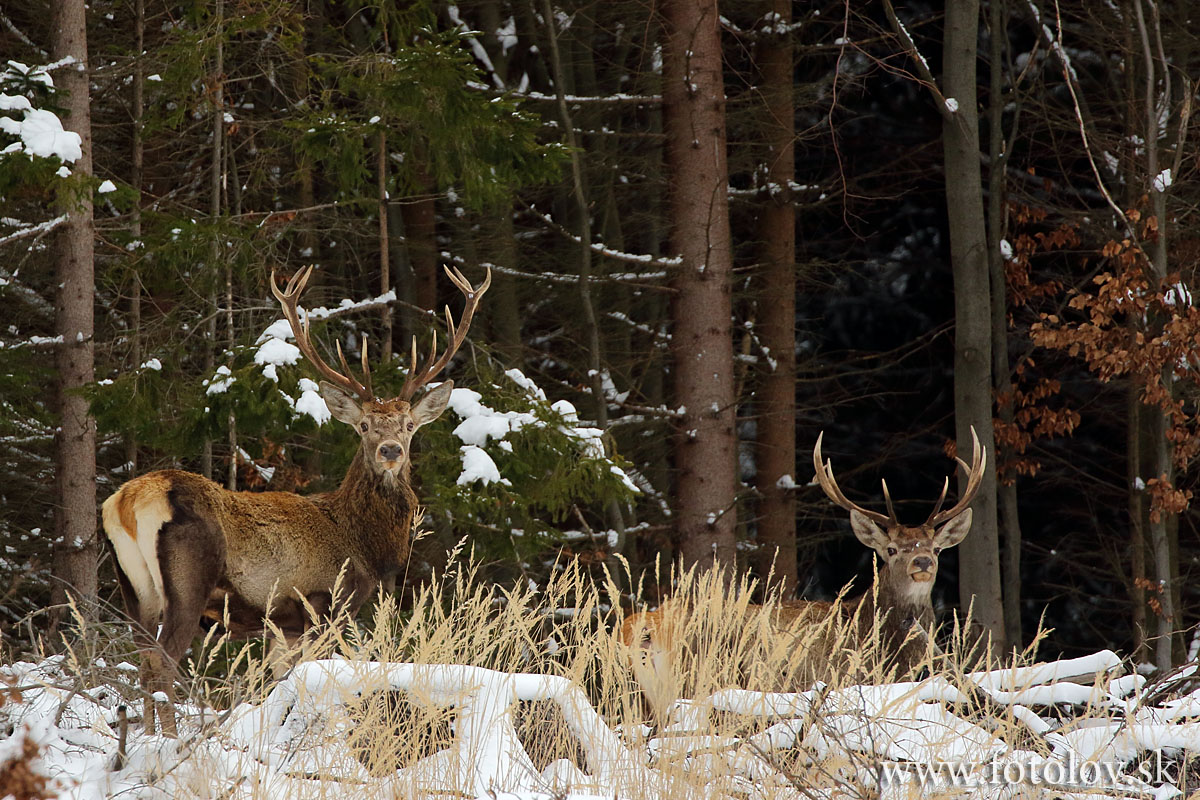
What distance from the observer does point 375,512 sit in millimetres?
7820

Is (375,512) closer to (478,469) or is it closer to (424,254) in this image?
(478,469)

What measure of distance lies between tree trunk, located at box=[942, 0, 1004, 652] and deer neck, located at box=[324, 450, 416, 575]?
5306 mm

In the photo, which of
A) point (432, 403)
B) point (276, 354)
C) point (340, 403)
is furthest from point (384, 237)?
point (340, 403)

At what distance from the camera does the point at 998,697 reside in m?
5.22

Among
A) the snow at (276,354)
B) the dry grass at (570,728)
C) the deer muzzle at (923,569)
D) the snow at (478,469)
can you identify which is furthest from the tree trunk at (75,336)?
the deer muzzle at (923,569)

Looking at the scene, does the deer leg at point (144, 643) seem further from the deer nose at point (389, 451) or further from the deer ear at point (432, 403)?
the deer ear at point (432, 403)

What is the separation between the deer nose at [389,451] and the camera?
7594mm

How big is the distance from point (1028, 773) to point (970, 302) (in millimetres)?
7408

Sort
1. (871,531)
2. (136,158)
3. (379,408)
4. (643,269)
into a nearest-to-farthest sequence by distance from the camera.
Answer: (379,408) → (871,531) → (136,158) → (643,269)

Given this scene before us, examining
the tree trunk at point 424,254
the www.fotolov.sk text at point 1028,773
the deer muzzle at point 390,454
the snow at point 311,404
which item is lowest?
the www.fotolov.sk text at point 1028,773

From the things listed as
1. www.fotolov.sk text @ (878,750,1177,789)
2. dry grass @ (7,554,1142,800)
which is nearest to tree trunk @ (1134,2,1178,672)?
www.fotolov.sk text @ (878,750,1177,789)

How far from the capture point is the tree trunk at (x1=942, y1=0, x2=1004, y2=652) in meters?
11.3

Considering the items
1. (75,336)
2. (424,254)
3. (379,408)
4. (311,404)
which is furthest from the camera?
(424,254)

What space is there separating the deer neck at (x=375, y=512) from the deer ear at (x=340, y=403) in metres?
0.26
